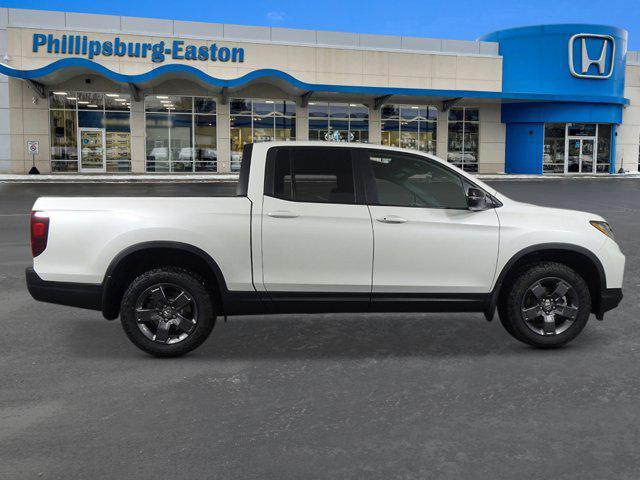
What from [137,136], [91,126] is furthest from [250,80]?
[91,126]

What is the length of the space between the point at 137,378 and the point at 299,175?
211 centimetres

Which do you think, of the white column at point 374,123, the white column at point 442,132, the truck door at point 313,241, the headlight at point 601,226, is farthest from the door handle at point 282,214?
the white column at point 442,132

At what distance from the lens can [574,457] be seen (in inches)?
144

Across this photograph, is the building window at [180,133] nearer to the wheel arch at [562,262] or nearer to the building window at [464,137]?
the building window at [464,137]

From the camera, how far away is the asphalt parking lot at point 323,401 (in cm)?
360

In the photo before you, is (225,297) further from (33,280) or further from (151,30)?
(151,30)

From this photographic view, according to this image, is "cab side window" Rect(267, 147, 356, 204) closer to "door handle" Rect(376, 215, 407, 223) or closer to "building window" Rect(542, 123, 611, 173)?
"door handle" Rect(376, 215, 407, 223)

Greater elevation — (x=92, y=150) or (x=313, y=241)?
(x=92, y=150)

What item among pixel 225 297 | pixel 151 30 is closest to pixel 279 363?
pixel 225 297

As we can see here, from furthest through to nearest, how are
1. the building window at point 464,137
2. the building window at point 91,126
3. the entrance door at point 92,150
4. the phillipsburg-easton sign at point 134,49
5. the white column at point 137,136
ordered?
the building window at point 464,137, the white column at point 137,136, the entrance door at point 92,150, the building window at point 91,126, the phillipsburg-easton sign at point 134,49

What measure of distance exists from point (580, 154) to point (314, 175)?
4401 centimetres

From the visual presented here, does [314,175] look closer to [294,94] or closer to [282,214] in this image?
[282,214]

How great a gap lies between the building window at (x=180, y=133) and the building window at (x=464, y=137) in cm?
1556

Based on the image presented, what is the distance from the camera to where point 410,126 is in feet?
141
